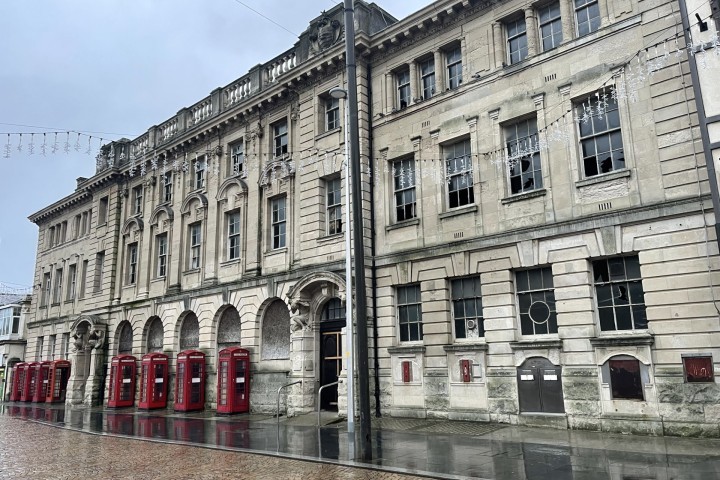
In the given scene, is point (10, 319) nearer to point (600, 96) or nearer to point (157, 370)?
point (157, 370)

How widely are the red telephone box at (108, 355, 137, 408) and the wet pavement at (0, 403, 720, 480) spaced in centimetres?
854

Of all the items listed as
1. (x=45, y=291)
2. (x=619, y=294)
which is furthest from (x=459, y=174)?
(x=45, y=291)

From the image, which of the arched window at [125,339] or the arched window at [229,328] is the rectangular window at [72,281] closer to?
the arched window at [125,339]

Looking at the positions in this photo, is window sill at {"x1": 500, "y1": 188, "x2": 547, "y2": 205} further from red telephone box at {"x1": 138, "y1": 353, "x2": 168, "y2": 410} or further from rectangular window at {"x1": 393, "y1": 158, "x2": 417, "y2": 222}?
red telephone box at {"x1": 138, "y1": 353, "x2": 168, "y2": 410}

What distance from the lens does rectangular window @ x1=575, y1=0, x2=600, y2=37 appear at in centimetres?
1568

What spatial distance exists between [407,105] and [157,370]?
16.4 meters

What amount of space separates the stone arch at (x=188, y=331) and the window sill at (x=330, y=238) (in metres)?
9.06

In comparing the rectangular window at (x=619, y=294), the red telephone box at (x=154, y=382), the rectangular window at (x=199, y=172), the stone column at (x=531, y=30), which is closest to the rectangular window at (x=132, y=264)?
the rectangular window at (x=199, y=172)

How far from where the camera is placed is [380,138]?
20109mm

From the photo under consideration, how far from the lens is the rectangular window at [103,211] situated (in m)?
34.5

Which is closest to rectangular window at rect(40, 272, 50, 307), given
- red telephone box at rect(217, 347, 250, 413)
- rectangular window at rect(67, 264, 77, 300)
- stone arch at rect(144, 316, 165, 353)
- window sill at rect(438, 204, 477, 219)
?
rectangular window at rect(67, 264, 77, 300)

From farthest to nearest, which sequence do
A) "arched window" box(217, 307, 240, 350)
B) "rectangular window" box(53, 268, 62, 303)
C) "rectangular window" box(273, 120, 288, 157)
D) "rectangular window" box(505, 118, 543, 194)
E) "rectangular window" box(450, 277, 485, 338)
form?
"rectangular window" box(53, 268, 62, 303) < "arched window" box(217, 307, 240, 350) < "rectangular window" box(273, 120, 288, 157) < "rectangular window" box(450, 277, 485, 338) < "rectangular window" box(505, 118, 543, 194)

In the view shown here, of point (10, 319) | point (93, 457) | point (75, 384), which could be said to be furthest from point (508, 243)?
point (10, 319)

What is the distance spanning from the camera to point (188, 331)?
87.8 ft
